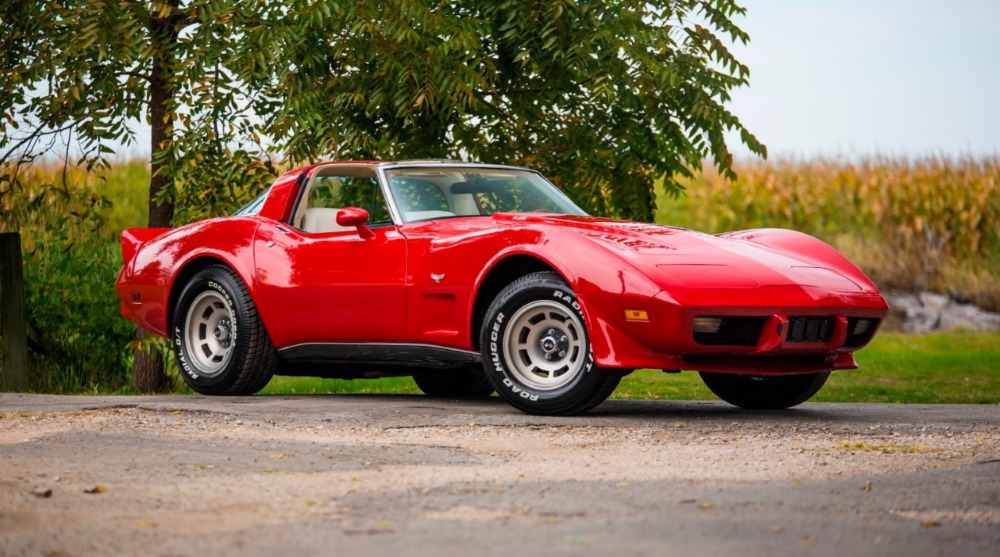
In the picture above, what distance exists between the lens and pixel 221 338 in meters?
9.09

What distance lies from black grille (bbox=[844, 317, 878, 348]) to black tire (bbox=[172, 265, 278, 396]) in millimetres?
3697

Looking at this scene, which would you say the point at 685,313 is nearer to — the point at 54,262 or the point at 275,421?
the point at 275,421

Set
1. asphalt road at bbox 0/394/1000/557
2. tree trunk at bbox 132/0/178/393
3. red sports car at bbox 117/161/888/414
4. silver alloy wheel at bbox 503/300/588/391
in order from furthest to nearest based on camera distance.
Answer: tree trunk at bbox 132/0/178/393 → silver alloy wheel at bbox 503/300/588/391 → red sports car at bbox 117/161/888/414 → asphalt road at bbox 0/394/1000/557

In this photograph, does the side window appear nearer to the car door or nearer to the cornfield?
the car door

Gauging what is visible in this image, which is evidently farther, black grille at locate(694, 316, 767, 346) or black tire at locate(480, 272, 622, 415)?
black tire at locate(480, 272, 622, 415)

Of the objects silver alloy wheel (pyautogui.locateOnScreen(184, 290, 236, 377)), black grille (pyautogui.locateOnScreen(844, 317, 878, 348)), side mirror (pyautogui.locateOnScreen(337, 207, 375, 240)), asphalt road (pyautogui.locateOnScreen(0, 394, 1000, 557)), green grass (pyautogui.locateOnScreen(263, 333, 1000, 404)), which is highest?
side mirror (pyautogui.locateOnScreen(337, 207, 375, 240))

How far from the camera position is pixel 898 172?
25.3m

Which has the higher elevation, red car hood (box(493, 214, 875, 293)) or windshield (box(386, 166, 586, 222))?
windshield (box(386, 166, 586, 222))

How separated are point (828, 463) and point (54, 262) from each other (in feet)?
29.0

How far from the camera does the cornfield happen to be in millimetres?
23484

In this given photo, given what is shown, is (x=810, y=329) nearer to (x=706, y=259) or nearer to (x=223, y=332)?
(x=706, y=259)

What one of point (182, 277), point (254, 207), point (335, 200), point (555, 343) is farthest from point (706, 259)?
point (182, 277)

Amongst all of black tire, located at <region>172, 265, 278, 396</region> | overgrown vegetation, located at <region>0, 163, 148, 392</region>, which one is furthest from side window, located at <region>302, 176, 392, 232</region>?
overgrown vegetation, located at <region>0, 163, 148, 392</region>

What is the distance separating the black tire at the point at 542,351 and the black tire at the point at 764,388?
134 centimetres
